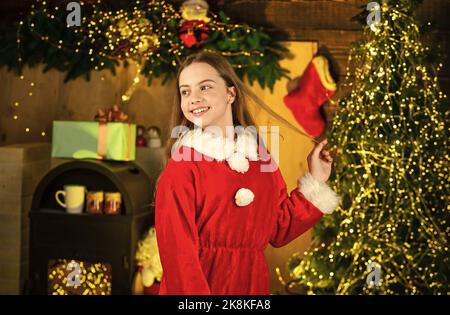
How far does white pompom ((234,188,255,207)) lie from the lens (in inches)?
65.5

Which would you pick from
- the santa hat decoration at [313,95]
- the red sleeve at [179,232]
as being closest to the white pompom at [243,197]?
the red sleeve at [179,232]

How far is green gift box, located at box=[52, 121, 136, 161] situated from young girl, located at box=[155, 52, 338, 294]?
63.3 inches

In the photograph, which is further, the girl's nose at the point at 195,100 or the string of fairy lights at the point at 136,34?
the string of fairy lights at the point at 136,34

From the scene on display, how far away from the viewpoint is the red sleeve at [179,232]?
1606 mm

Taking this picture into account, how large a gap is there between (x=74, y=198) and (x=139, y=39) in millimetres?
821

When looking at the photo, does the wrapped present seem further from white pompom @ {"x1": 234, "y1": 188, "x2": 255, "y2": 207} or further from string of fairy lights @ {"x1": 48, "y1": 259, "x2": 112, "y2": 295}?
white pompom @ {"x1": 234, "y1": 188, "x2": 255, "y2": 207}

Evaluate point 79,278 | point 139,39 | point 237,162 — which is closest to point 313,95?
point 139,39

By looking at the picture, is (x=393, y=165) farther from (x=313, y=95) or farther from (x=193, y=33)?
(x=193, y=33)

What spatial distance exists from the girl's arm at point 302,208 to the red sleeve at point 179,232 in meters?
0.26

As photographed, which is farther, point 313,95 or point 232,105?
point 313,95

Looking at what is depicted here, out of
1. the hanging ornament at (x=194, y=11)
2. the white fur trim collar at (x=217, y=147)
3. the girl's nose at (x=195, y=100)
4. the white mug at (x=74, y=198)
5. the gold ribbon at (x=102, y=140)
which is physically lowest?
the white fur trim collar at (x=217, y=147)

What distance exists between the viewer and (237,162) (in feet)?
5.60

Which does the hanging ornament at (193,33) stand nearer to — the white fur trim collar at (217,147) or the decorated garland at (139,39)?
the decorated garland at (139,39)

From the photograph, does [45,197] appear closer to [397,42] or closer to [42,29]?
[42,29]
